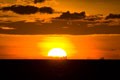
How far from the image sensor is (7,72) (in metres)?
36.2

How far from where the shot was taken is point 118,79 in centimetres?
3203

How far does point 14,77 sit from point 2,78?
129cm

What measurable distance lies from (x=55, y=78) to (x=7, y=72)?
18.2 feet

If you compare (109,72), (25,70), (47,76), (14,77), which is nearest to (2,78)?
(14,77)

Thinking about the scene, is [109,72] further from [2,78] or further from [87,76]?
[2,78]

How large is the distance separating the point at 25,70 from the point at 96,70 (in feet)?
20.3

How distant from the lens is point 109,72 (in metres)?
36.6

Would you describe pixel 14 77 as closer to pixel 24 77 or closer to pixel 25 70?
pixel 24 77

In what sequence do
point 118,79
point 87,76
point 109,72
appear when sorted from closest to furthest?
point 118,79, point 87,76, point 109,72

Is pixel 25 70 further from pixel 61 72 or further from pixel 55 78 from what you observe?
pixel 55 78

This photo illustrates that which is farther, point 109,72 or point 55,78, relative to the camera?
point 109,72

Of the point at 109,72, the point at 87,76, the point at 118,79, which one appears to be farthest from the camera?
the point at 109,72

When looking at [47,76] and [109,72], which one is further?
[109,72]

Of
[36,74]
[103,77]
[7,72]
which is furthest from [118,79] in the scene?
[7,72]
